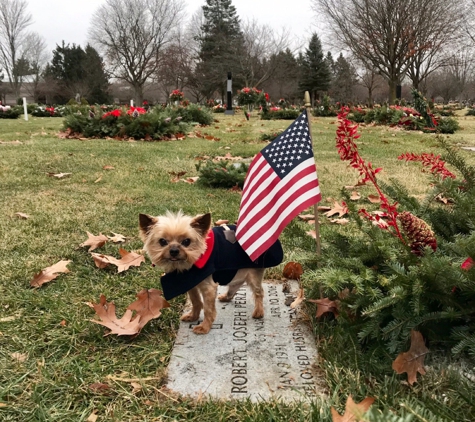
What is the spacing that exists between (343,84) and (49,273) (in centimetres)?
6067

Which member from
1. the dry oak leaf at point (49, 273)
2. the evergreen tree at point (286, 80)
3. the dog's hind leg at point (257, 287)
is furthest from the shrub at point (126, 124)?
the evergreen tree at point (286, 80)

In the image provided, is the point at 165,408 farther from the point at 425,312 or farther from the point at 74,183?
the point at 74,183

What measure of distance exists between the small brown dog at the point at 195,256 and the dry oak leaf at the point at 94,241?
4.38 ft

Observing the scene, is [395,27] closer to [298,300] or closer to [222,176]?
[222,176]

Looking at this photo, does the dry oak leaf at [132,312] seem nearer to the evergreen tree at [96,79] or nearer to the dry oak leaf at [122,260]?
the dry oak leaf at [122,260]

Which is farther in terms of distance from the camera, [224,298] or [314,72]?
[314,72]

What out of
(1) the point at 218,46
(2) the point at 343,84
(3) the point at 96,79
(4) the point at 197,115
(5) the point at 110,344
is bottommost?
(5) the point at 110,344

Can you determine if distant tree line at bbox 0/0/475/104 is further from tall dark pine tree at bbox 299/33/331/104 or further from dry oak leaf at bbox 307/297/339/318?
dry oak leaf at bbox 307/297/339/318

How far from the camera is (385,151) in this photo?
9.05 metres

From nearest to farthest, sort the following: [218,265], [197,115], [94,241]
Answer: [218,265]
[94,241]
[197,115]

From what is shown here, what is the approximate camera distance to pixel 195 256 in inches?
92.7

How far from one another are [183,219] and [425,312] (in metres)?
1.32

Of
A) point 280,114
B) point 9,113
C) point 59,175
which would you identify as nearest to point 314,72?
point 280,114

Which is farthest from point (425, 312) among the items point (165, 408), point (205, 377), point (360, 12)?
point (360, 12)
